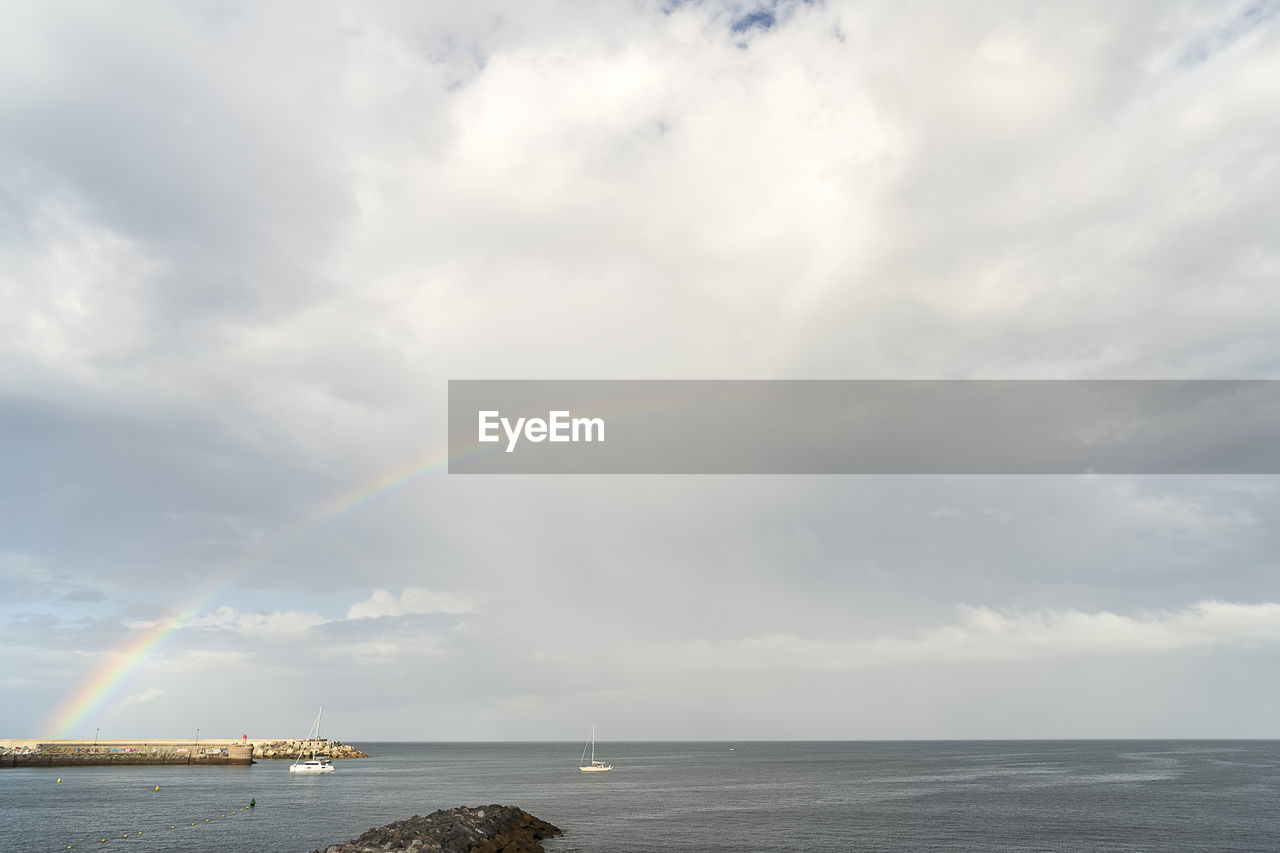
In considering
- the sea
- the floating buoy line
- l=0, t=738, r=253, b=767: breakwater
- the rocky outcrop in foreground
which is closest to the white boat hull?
the sea

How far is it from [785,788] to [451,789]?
52952mm

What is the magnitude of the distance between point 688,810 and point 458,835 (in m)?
41.7

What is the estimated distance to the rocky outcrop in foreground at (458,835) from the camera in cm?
5175

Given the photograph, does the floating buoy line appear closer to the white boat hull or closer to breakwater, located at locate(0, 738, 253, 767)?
the white boat hull

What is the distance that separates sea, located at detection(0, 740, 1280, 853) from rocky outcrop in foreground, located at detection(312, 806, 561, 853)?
321cm

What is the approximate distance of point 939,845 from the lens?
66688mm

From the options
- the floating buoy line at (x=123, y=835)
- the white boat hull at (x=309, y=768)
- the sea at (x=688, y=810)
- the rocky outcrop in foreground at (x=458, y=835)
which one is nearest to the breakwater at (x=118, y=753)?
the sea at (x=688, y=810)

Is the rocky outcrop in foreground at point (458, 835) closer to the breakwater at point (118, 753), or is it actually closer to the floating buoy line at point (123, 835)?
the floating buoy line at point (123, 835)

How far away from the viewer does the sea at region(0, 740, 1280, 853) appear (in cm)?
6781

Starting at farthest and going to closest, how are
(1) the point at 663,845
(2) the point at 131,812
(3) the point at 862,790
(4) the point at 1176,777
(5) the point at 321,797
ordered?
(4) the point at 1176,777 < (3) the point at 862,790 < (5) the point at 321,797 < (2) the point at 131,812 < (1) the point at 663,845

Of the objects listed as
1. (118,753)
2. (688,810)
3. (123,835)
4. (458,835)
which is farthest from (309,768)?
(458,835)

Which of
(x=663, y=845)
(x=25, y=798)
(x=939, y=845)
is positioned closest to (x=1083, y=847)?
(x=939, y=845)

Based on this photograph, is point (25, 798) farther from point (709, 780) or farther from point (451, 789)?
point (709, 780)

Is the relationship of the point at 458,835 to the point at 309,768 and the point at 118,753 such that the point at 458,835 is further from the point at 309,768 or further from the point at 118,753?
the point at 118,753
